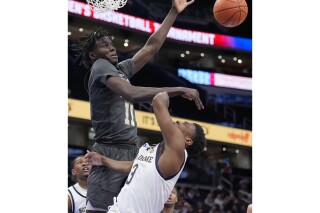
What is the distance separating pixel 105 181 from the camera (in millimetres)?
4656

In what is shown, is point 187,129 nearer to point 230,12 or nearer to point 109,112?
point 109,112

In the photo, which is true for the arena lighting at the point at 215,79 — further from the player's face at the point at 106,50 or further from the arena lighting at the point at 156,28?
the player's face at the point at 106,50

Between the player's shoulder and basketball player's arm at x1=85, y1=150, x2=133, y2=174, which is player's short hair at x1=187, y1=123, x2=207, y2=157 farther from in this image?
the player's shoulder

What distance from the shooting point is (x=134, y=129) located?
15.7 ft

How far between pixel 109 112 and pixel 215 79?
66.4 ft

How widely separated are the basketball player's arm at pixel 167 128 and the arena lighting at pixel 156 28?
16.5 m

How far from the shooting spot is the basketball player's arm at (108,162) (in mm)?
4512

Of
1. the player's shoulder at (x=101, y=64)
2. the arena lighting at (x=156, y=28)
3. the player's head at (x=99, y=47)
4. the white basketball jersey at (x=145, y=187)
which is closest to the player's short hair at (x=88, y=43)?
the player's head at (x=99, y=47)

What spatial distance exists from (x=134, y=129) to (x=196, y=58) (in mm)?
22565

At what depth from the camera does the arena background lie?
3275mm

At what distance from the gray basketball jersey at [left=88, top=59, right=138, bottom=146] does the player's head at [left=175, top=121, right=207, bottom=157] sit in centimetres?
38

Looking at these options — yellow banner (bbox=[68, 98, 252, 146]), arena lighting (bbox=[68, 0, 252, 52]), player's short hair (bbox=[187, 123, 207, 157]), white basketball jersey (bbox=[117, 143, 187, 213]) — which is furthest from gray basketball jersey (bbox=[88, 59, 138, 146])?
arena lighting (bbox=[68, 0, 252, 52])
